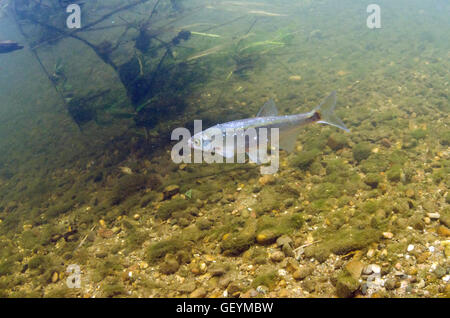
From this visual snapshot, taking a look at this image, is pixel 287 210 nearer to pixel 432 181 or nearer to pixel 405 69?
pixel 432 181

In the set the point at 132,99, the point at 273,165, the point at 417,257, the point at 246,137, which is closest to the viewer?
the point at 417,257

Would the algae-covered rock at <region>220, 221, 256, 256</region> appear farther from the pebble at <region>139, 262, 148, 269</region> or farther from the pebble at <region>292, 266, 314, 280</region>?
the pebble at <region>139, 262, 148, 269</region>

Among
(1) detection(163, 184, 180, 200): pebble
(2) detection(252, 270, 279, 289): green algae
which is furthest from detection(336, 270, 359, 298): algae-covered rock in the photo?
(1) detection(163, 184, 180, 200): pebble

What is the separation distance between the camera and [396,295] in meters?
2.10

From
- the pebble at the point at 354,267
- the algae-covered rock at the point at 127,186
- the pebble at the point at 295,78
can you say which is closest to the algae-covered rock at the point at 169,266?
the pebble at the point at 354,267

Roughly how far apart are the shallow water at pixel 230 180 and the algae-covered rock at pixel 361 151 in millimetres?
38

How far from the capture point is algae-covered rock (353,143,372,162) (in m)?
4.34

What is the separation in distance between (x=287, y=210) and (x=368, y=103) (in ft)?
15.5

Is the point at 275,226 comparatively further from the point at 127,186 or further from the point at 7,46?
the point at 7,46

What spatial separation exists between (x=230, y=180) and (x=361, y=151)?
104 inches

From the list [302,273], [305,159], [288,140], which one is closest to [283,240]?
[302,273]

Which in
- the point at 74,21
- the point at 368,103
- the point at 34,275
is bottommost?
the point at 34,275

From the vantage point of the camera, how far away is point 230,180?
4.45 meters

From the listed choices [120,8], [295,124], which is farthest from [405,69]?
[120,8]
